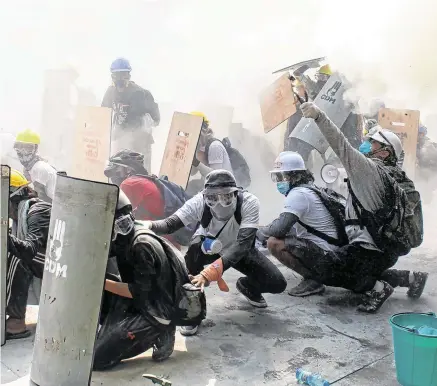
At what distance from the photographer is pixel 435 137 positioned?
1127 centimetres

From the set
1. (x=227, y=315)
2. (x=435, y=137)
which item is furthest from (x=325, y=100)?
(x=435, y=137)

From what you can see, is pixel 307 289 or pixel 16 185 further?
pixel 307 289

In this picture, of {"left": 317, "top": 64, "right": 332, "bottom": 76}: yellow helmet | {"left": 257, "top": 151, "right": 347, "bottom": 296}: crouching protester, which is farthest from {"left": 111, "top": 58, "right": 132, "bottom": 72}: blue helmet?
{"left": 257, "top": 151, "right": 347, "bottom": 296}: crouching protester

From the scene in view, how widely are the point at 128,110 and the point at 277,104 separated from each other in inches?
86.3

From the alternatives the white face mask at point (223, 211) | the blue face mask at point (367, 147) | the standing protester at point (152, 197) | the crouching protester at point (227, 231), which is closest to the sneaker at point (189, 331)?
the crouching protester at point (227, 231)

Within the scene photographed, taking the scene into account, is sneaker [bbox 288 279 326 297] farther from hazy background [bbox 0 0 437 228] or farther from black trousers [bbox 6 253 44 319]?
hazy background [bbox 0 0 437 228]

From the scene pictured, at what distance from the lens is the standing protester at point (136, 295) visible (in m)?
2.88

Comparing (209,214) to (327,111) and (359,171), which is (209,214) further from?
(327,111)

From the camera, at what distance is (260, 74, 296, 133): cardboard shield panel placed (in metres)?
6.41

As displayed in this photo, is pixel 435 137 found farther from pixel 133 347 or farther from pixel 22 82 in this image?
pixel 133 347

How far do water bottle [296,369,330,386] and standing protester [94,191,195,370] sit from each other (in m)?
0.76

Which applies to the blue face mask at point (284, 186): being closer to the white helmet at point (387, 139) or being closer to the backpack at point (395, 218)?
the backpack at point (395, 218)

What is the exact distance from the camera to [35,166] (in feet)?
17.5

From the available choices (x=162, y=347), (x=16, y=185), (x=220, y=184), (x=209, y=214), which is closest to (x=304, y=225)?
(x=209, y=214)
